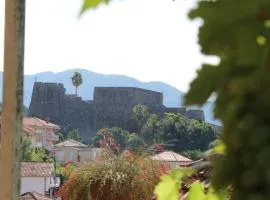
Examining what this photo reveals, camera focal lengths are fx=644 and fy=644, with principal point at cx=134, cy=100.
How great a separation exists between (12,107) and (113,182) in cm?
331

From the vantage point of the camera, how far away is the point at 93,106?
56.6 metres

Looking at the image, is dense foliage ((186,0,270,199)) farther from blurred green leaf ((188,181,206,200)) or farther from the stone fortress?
the stone fortress

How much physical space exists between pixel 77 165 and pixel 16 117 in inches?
143

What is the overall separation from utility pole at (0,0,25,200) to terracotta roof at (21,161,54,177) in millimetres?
34067

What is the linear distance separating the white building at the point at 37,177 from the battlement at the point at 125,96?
673 inches

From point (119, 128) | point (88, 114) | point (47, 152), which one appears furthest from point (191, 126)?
point (88, 114)

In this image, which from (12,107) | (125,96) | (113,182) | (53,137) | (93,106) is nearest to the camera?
(12,107)

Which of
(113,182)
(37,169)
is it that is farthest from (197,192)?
(37,169)

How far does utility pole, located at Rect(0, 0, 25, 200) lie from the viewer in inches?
93.7

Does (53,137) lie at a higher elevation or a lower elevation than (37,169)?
higher

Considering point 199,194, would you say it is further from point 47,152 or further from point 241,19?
point 47,152

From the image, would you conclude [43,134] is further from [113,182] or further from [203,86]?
[203,86]

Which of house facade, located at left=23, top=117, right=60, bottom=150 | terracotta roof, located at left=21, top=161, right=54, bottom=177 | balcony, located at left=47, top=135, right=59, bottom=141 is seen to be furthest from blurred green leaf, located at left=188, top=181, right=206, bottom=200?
balcony, located at left=47, top=135, right=59, bottom=141

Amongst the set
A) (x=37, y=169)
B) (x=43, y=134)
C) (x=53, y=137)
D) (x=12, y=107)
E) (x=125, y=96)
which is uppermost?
(x=125, y=96)
